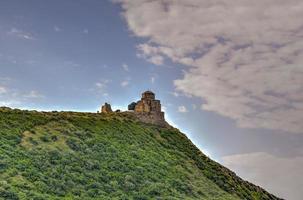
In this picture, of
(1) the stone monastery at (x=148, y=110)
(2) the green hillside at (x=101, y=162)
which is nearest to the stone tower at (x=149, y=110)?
(1) the stone monastery at (x=148, y=110)

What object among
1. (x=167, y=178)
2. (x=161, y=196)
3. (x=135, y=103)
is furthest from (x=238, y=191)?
(x=135, y=103)

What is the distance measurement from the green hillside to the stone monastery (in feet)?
4.30

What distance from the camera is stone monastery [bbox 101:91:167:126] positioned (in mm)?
68312

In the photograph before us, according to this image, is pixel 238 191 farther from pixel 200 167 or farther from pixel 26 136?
pixel 26 136

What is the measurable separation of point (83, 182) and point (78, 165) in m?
3.21

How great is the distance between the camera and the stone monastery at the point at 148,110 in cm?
6831

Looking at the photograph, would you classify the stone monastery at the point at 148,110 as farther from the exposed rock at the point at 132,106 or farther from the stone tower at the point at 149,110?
the exposed rock at the point at 132,106

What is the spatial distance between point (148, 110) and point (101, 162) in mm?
19164

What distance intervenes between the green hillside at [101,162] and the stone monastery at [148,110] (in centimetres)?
131

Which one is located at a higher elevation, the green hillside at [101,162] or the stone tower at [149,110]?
the stone tower at [149,110]

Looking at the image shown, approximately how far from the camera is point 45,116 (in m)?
57.2

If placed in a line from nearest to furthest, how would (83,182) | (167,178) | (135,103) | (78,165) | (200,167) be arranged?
(83,182)
(78,165)
(167,178)
(200,167)
(135,103)

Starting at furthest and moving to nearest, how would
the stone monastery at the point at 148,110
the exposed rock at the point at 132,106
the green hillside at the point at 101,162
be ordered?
the exposed rock at the point at 132,106, the stone monastery at the point at 148,110, the green hillside at the point at 101,162

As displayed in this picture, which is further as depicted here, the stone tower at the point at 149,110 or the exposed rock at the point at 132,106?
the exposed rock at the point at 132,106
